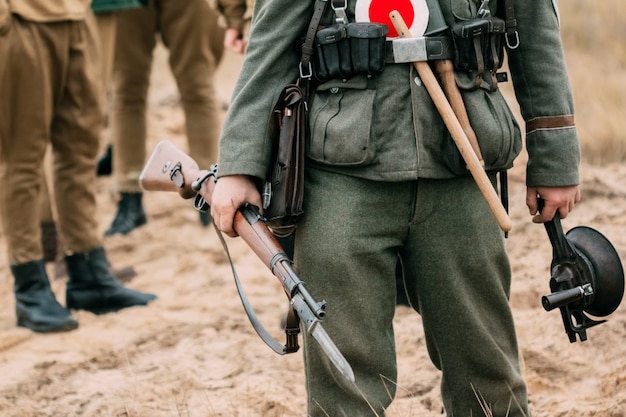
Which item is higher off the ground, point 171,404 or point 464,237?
point 464,237

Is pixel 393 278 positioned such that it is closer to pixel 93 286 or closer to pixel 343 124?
pixel 343 124

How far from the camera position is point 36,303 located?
4629 mm

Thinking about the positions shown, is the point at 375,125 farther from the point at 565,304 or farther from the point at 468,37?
the point at 565,304

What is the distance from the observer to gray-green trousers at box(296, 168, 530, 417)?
2.46 metres

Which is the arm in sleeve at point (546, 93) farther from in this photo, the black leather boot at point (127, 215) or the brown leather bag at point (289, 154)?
the black leather boot at point (127, 215)

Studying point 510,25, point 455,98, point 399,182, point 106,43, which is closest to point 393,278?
point 399,182

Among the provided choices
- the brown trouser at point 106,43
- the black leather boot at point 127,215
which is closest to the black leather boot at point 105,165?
the black leather boot at point 127,215

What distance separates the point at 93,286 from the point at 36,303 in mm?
350

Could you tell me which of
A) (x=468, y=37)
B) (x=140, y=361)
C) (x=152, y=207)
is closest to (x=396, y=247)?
(x=468, y=37)

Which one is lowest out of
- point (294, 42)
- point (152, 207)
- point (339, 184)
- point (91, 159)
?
point (152, 207)

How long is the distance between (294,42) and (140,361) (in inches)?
86.8

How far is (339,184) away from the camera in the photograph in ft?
8.14

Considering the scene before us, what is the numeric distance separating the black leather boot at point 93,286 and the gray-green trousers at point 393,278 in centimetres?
250

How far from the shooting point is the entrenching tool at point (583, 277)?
256cm
